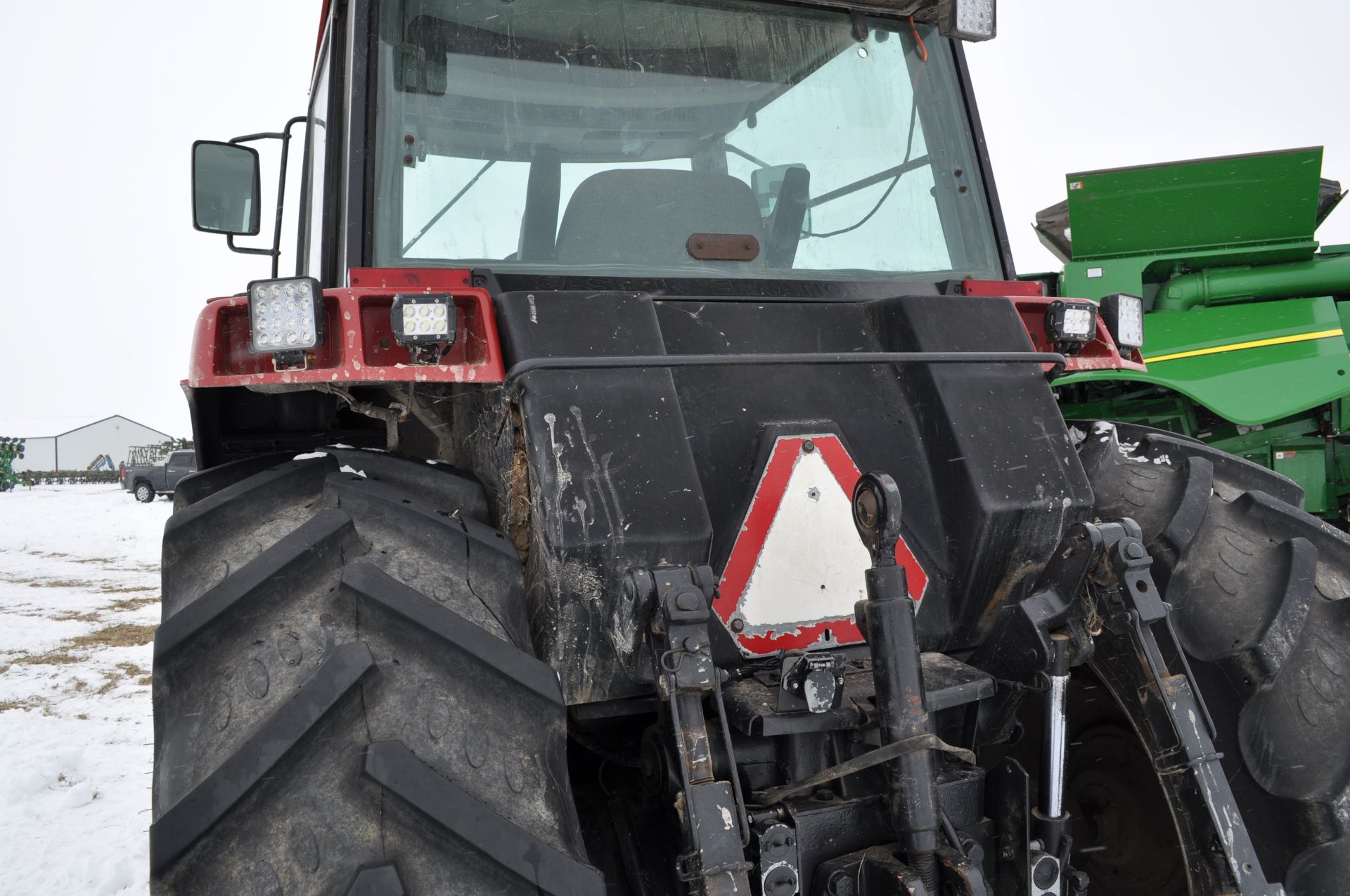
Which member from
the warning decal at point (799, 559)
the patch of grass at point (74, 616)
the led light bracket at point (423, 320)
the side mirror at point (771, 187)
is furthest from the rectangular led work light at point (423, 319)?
the patch of grass at point (74, 616)

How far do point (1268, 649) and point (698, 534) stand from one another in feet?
3.69

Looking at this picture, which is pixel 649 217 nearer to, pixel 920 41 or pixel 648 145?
pixel 648 145

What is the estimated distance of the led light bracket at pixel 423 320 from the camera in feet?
5.51

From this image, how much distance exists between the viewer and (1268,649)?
189cm

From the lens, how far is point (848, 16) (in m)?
2.46

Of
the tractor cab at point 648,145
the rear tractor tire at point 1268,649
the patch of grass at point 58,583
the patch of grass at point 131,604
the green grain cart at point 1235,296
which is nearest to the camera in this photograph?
the rear tractor tire at point 1268,649

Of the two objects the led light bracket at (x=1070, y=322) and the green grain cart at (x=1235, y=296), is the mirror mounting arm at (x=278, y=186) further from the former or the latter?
the green grain cart at (x=1235, y=296)

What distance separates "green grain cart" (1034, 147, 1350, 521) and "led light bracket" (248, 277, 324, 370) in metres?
6.31

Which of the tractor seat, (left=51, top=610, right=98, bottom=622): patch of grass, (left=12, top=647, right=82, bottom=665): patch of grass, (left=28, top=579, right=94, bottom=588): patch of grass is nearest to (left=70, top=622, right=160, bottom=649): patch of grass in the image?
(left=12, top=647, right=82, bottom=665): patch of grass

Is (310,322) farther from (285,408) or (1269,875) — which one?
(1269,875)

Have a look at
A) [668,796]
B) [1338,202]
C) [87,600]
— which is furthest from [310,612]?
[87,600]

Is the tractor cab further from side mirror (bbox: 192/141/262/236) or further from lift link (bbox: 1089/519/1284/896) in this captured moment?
lift link (bbox: 1089/519/1284/896)

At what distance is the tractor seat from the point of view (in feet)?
7.02

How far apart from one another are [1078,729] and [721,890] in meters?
1.24
